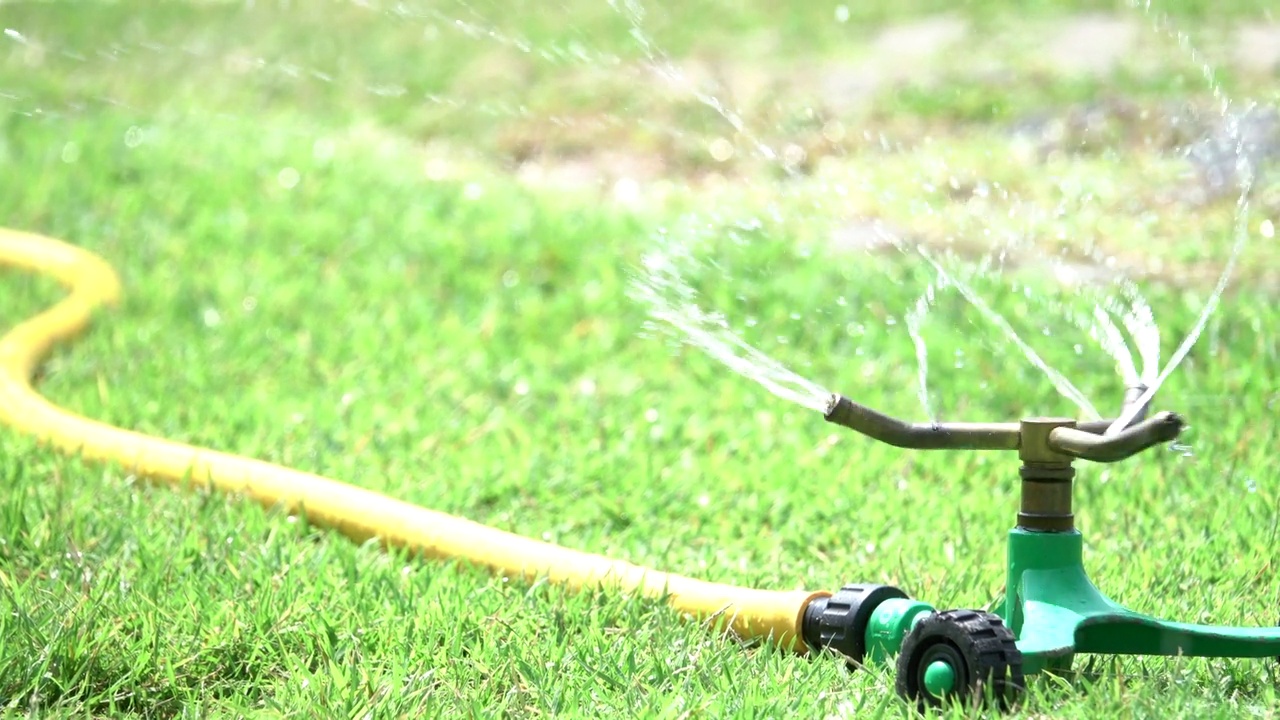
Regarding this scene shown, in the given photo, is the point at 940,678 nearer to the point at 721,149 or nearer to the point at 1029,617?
the point at 1029,617

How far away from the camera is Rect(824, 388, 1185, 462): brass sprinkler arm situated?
172 centimetres

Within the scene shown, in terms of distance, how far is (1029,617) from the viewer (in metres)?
1.89

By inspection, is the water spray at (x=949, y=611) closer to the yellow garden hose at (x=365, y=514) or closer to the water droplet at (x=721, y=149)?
the yellow garden hose at (x=365, y=514)

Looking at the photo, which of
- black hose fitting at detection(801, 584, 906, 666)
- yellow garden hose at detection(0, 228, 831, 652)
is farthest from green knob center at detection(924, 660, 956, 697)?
yellow garden hose at detection(0, 228, 831, 652)

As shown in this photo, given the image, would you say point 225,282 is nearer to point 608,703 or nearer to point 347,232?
point 347,232

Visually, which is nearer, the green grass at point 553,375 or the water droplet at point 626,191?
the green grass at point 553,375

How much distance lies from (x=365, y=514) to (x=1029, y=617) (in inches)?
52.2

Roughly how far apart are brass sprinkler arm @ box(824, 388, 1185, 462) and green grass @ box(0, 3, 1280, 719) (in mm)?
303

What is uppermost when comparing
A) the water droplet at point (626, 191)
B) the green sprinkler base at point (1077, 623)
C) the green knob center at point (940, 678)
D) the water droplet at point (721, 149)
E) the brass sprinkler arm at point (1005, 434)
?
the water droplet at point (721, 149)

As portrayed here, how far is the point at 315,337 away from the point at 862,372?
1550 millimetres

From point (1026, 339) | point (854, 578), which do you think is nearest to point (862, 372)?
point (1026, 339)

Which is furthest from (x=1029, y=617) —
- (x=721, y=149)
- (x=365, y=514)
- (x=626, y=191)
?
(x=721, y=149)

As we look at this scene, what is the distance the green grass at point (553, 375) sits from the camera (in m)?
2.10

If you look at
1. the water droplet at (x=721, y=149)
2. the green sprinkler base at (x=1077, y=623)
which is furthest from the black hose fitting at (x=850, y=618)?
the water droplet at (x=721, y=149)
